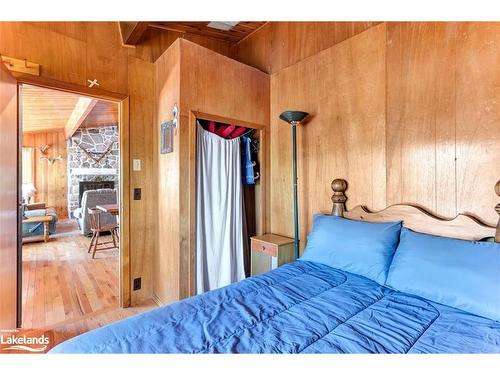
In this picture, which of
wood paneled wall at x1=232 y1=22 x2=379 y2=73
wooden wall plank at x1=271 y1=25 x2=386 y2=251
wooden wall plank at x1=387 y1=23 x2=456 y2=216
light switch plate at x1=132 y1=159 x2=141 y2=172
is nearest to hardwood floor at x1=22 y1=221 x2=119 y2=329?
light switch plate at x1=132 y1=159 x2=141 y2=172

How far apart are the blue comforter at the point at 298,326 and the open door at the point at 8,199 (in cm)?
112

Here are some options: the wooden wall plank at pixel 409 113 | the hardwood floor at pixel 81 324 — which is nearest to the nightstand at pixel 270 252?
the wooden wall plank at pixel 409 113

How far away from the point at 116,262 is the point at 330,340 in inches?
139

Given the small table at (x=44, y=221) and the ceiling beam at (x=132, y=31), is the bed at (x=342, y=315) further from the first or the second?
the small table at (x=44, y=221)

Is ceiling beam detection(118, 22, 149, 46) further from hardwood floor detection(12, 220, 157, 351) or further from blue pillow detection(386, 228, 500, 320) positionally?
blue pillow detection(386, 228, 500, 320)

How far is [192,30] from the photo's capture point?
283 cm

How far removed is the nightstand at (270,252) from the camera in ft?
7.57

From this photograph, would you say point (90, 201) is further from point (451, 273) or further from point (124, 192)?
point (451, 273)

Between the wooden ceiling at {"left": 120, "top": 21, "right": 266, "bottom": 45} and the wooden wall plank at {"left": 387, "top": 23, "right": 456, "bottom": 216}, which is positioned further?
the wooden ceiling at {"left": 120, "top": 21, "right": 266, "bottom": 45}

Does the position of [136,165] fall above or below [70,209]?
above

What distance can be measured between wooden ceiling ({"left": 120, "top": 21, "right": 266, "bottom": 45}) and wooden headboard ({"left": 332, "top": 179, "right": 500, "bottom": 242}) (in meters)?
2.08

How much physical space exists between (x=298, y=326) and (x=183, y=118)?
5.73ft

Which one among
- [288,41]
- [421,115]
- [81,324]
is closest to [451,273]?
[421,115]

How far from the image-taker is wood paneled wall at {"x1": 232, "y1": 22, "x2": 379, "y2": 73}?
2.23m
